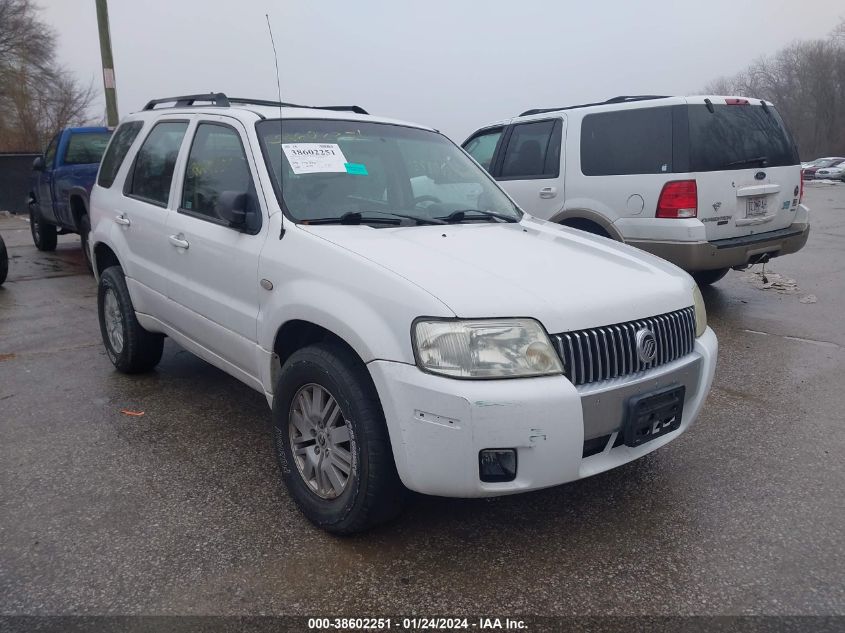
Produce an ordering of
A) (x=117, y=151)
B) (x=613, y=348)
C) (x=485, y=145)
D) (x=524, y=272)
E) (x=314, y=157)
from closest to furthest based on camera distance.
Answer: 1. (x=613, y=348)
2. (x=524, y=272)
3. (x=314, y=157)
4. (x=117, y=151)
5. (x=485, y=145)

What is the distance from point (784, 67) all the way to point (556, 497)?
7853 centimetres

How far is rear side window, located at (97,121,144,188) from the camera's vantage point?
16.0ft

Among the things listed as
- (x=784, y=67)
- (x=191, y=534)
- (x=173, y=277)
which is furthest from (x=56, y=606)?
(x=784, y=67)

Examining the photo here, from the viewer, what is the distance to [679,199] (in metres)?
5.95

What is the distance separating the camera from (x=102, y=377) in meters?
4.96

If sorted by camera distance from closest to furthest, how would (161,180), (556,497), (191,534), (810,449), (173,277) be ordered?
(191,534), (556,497), (810,449), (173,277), (161,180)

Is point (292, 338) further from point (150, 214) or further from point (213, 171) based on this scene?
point (150, 214)

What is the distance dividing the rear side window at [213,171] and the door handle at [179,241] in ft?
0.51

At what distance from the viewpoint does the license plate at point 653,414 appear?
263 cm

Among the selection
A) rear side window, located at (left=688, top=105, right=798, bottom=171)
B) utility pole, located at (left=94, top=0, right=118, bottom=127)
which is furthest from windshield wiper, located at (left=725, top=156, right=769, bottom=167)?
utility pole, located at (left=94, top=0, right=118, bottom=127)

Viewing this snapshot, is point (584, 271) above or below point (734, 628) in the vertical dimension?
above

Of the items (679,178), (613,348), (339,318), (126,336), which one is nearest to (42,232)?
(126,336)

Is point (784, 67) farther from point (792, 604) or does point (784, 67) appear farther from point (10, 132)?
point (792, 604)

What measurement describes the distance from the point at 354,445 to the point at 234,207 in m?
1.33
